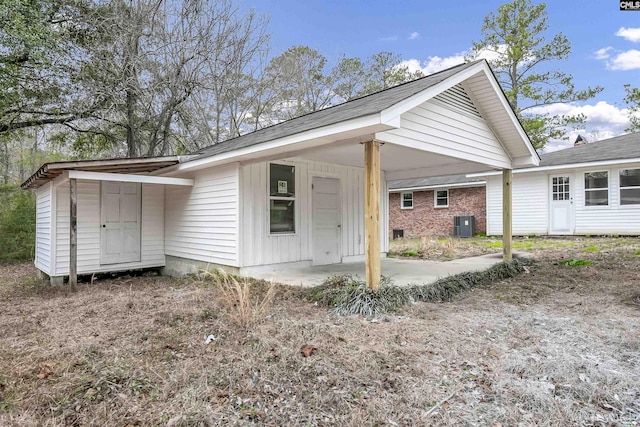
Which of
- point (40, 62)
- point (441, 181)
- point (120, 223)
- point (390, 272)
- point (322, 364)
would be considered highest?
point (40, 62)

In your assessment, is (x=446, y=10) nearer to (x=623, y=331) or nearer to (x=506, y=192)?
(x=506, y=192)

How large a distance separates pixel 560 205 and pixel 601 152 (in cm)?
234

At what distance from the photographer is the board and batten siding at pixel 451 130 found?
5016 millimetres

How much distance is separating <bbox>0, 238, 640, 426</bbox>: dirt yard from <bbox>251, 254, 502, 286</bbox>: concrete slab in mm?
894

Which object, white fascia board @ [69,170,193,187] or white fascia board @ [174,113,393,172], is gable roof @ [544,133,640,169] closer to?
white fascia board @ [174,113,393,172]

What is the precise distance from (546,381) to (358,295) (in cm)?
228

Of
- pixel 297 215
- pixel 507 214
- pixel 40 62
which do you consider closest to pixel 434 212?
pixel 507 214

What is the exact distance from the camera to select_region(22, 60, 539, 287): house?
18.5ft

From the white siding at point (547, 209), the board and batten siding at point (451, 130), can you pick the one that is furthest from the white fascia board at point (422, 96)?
the white siding at point (547, 209)

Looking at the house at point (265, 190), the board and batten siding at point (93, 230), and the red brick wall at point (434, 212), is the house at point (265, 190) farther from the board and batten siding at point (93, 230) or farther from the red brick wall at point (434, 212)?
the red brick wall at point (434, 212)

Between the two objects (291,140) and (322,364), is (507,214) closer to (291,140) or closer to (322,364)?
(291,140)

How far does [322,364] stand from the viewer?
2.98m

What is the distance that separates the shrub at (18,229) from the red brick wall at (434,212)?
50.8 feet

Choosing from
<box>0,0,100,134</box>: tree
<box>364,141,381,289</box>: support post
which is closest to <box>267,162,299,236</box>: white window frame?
<box>364,141,381,289</box>: support post
